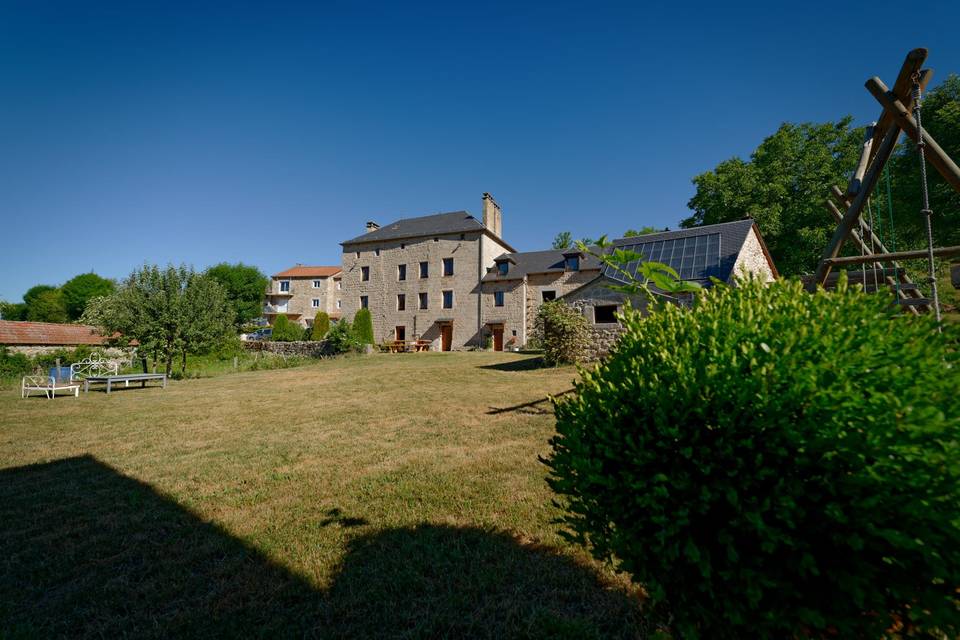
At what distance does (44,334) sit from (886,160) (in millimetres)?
40788

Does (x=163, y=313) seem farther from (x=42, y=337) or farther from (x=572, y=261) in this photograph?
(x=572, y=261)

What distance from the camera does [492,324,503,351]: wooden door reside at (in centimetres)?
2972

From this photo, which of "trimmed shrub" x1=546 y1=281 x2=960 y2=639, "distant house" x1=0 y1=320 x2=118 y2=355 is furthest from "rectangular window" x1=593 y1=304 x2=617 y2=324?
"distant house" x1=0 y1=320 x2=118 y2=355

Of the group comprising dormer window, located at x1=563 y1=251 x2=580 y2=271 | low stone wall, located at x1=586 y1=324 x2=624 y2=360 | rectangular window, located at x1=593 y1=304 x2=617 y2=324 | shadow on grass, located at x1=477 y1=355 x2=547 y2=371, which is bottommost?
shadow on grass, located at x1=477 y1=355 x2=547 y2=371

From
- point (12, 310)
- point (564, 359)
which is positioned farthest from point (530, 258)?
point (12, 310)

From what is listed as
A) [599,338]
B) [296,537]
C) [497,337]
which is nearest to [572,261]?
[497,337]

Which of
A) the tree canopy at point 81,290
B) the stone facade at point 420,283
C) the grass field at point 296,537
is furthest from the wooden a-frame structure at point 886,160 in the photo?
the tree canopy at point 81,290

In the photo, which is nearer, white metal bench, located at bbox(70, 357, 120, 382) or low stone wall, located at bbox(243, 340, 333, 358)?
white metal bench, located at bbox(70, 357, 120, 382)

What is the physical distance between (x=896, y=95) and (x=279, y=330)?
145ft

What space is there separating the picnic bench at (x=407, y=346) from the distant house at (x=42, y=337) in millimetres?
16684

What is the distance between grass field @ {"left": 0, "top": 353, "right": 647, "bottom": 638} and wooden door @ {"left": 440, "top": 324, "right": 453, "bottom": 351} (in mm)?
23972

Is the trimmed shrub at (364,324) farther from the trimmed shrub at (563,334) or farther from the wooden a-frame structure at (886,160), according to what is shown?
the wooden a-frame structure at (886,160)

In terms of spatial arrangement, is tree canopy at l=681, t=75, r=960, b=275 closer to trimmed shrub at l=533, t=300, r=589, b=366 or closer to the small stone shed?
the small stone shed

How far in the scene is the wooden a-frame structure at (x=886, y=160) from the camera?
4.24 m
